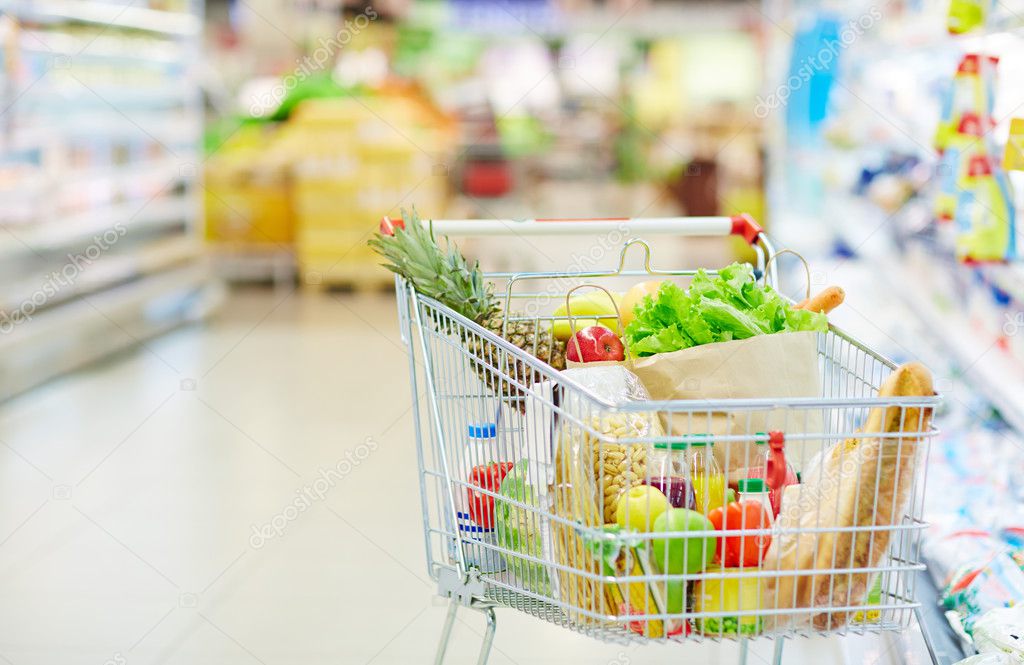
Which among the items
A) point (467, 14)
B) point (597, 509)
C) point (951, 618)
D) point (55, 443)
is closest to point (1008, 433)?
point (951, 618)

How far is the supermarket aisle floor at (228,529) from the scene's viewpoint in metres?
2.89

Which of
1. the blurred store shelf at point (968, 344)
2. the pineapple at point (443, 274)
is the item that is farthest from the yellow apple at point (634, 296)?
the blurred store shelf at point (968, 344)

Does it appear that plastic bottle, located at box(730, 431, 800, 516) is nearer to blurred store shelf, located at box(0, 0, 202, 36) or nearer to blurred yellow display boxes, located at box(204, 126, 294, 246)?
blurred store shelf, located at box(0, 0, 202, 36)

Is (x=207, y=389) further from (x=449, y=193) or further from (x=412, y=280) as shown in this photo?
(x=449, y=193)

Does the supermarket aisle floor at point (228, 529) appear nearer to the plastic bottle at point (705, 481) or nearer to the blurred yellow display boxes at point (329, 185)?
the plastic bottle at point (705, 481)

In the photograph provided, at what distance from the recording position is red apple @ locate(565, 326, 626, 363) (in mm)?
2055

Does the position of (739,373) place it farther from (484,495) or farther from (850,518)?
(484,495)

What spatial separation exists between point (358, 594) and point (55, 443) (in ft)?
6.45

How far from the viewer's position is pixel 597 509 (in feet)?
5.71

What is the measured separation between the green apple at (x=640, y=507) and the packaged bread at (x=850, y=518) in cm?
19

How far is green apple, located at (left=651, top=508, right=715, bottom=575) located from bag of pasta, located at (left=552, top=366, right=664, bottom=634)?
0.08 meters

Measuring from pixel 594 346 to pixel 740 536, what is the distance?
1.63 ft

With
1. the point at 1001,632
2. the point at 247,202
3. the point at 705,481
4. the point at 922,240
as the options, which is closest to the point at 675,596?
the point at 705,481

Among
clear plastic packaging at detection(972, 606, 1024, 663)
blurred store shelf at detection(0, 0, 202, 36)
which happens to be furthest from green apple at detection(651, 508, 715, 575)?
blurred store shelf at detection(0, 0, 202, 36)
